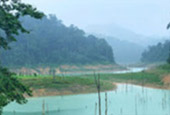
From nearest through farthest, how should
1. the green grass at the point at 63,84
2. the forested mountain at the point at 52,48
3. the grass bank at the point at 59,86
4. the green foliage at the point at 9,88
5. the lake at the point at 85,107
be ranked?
the green foliage at the point at 9,88 → the lake at the point at 85,107 → the grass bank at the point at 59,86 → the green grass at the point at 63,84 → the forested mountain at the point at 52,48

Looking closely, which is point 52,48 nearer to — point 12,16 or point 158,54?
point 158,54

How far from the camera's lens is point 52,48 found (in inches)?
4437

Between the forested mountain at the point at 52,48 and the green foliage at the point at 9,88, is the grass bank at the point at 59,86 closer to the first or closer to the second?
the green foliage at the point at 9,88

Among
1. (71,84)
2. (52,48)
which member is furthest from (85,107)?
(52,48)

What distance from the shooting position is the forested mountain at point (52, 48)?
100000mm

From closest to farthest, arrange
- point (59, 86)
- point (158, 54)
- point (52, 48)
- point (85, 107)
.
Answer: point (85, 107) → point (59, 86) → point (52, 48) → point (158, 54)

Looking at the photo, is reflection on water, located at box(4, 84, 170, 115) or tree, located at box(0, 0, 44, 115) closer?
tree, located at box(0, 0, 44, 115)

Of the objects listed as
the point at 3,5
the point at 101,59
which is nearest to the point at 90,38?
the point at 101,59

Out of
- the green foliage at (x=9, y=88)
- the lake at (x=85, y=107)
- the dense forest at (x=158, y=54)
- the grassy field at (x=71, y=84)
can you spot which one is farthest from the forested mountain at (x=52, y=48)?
the green foliage at (x=9, y=88)

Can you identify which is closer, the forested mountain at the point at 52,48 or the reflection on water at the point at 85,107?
the reflection on water at the point at 85,107

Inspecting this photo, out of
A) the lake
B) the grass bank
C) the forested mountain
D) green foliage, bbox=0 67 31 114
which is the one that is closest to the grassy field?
the grass bank

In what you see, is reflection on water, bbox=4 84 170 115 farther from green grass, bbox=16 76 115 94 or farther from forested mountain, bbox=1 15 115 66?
Answer: forested mountain, bbox=1 15 115 66

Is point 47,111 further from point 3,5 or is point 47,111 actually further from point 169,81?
point 169,81

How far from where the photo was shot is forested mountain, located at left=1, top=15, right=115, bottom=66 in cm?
10000
